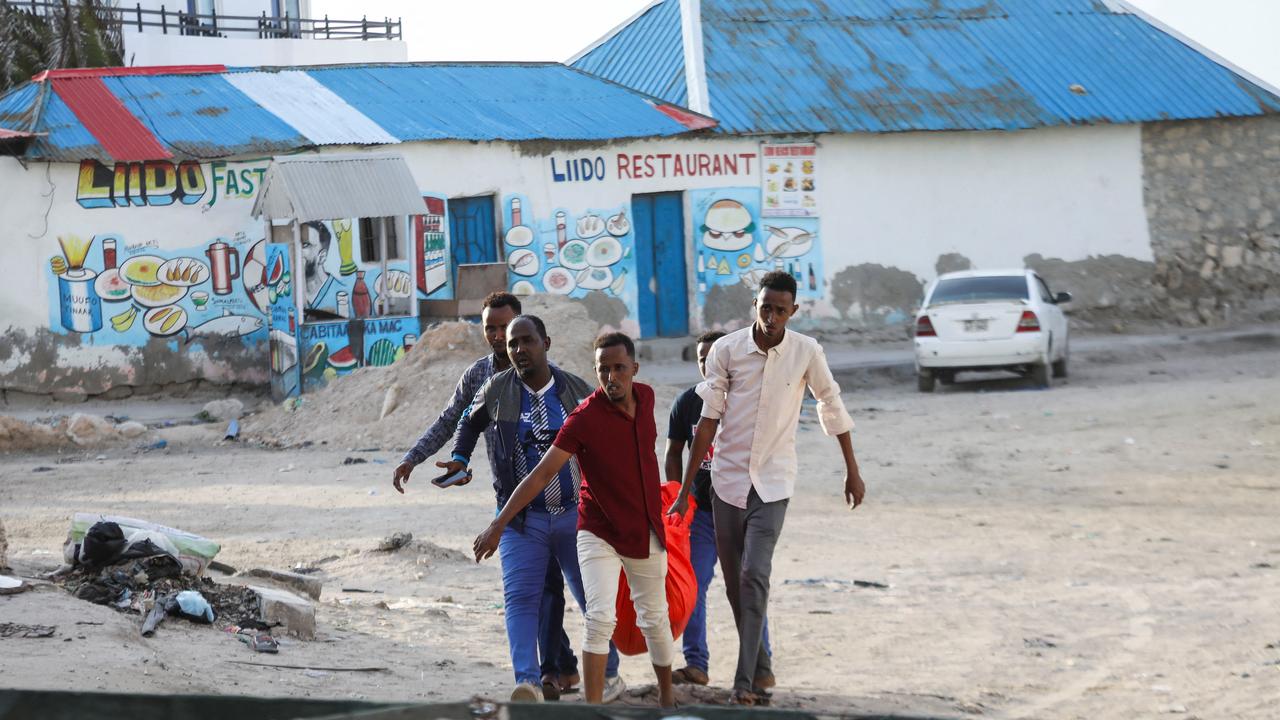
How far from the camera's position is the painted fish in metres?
19.9

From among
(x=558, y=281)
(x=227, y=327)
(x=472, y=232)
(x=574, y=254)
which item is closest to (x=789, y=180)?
(x=574, y=254)

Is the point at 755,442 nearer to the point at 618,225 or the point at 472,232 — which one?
the point at 472,232

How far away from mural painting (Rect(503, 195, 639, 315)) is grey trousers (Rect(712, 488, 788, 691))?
15.3 meters

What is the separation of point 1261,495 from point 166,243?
1357 centimetres

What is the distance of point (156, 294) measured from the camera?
1962 centimetres

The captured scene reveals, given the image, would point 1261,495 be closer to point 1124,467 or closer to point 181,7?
point 1124,467

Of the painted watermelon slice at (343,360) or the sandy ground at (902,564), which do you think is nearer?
the sandy ground at (902,564)

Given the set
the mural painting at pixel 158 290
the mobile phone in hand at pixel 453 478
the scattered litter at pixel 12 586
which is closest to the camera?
the mobile phone in hand at pixel 453 478

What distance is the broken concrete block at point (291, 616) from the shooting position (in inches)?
303

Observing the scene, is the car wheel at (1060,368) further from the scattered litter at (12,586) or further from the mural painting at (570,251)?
the scattered litter at (12,586)

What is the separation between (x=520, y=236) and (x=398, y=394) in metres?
5.85

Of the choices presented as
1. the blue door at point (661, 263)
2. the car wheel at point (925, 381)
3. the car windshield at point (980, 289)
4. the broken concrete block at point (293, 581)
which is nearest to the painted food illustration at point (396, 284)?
the blue door at point (661, 263)

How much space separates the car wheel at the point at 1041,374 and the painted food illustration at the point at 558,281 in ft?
22.7

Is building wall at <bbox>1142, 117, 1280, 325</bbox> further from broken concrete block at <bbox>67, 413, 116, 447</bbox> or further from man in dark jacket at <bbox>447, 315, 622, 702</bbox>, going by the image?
man in dark jacket at <bbox>447, 315, 622, 702</bbox>
